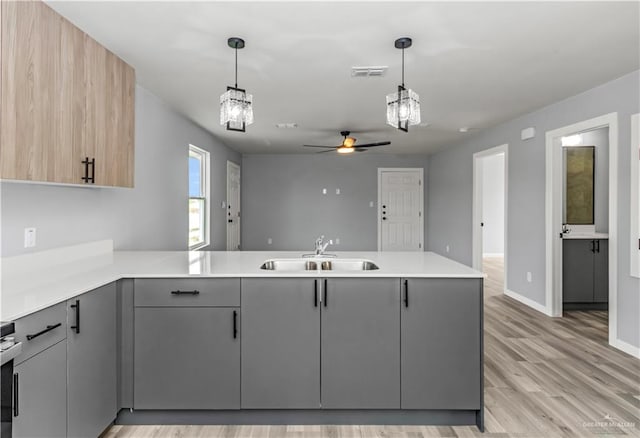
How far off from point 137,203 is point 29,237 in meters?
1.36

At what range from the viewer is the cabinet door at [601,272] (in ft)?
15.0

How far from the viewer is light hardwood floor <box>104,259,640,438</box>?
7.16 feet

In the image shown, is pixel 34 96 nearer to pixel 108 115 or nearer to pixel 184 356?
pixel 108 115

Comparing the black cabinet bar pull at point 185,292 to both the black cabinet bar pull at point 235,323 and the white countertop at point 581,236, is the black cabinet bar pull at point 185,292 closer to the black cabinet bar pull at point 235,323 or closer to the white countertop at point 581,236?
the black cabinet bar pull at point 235,323

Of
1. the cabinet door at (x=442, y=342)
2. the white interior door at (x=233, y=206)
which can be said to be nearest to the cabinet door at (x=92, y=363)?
the cabinet door at (x=442, y=342)

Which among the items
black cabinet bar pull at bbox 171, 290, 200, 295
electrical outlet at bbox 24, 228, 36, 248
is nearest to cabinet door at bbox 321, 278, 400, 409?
black cabinet bar pull at bbox 171, 290, 200, 295

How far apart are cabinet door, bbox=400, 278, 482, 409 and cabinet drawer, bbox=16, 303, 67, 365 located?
165 cm

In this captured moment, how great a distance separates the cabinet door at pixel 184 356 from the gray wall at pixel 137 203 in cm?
90

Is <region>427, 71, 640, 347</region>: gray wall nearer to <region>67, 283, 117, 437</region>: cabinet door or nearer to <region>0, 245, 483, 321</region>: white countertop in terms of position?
<region>0, 245, 483, 321</region>: white countertop

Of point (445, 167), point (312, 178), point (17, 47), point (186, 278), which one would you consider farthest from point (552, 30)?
point (312, 178)

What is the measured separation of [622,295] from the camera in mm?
3457

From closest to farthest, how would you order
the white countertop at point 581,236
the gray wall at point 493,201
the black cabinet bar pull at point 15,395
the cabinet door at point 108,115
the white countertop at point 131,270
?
1. the black cabinet bar pull at point 15,395
2. the white countertop at point 131,270
3. the cabinet door at point 108,115
4. the white countertop at point 581,236
5. the gray wall at point 493,201

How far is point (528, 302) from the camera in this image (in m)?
4.86

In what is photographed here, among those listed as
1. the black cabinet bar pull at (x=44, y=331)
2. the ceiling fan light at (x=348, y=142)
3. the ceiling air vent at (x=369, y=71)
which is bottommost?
the black cabinet bar pull at (x=44, y=331)
